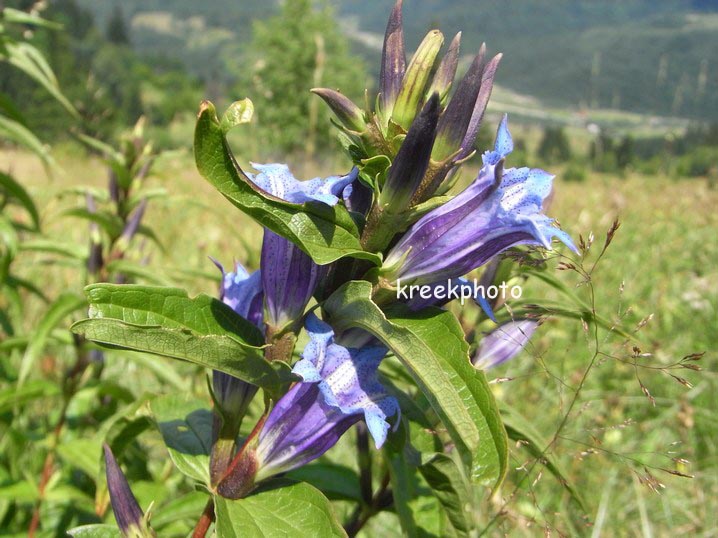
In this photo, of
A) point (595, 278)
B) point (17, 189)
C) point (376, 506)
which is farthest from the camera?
point (595, 278)

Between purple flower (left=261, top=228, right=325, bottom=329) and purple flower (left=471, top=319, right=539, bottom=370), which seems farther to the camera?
purple flower (left=471, top=319, right=539, bottom=370)

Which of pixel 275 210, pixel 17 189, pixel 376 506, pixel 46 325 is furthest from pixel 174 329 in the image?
pixel 17 189

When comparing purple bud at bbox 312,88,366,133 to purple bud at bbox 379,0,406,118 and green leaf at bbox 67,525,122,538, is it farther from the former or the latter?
green leaf at bbox 67,525,122,538

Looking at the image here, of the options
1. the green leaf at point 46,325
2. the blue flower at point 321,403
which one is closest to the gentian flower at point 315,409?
the blue flower at point 321,403

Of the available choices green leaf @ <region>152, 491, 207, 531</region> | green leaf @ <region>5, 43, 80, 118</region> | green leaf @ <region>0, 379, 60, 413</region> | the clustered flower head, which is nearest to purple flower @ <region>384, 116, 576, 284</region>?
the clustered flower head

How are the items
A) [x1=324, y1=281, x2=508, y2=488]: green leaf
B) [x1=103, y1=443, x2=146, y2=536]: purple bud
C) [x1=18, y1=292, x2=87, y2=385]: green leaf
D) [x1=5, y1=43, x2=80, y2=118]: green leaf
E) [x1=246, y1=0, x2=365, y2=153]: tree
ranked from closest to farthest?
[x1=324, y1=281, x2=508, y2=488]: green leaf < [x1=103, y1=443, x2=146, y2=536]: purple bud < [x1=18, y1=292, x2=87, y2=385]: green leaf < [x1=5, y1=43, x2=80, y2=118]: green leaf < [x1=246, y1=0, x2=365, y2=153]: tree

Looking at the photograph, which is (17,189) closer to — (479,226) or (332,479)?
(332,479)
